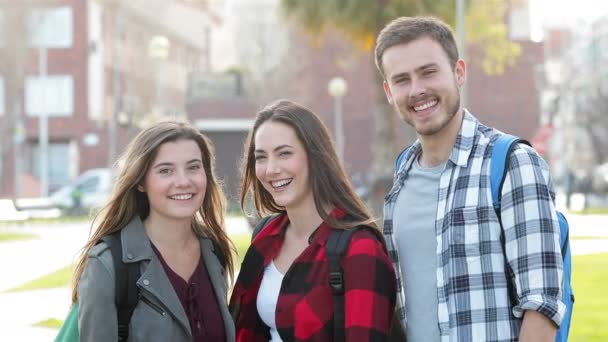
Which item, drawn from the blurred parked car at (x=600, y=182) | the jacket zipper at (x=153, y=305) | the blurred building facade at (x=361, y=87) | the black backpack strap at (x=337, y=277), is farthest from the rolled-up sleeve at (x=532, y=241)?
the blurred building facade at (x=361, y=87)

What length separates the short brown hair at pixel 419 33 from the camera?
385 centimetres

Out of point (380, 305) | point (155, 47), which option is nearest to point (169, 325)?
point (380, 305)

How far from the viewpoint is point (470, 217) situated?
11.7ft

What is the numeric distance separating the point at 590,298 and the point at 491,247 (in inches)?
399

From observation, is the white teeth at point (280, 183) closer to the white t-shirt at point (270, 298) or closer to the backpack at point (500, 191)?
the white t-shirt at point (270, 298)

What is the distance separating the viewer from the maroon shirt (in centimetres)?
433

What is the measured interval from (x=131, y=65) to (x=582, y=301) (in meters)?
49.7

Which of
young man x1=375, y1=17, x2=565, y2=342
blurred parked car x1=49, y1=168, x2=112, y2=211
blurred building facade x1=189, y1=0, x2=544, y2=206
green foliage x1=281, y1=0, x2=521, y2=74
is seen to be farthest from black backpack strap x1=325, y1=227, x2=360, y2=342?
blurred building facade x1=189, y1=0, x2=544, y2=206

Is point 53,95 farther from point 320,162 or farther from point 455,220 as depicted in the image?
point 455,220

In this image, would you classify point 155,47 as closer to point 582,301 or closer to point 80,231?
point 80,231

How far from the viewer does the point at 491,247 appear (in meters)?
3.52

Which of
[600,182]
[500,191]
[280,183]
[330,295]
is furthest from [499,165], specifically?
[600,182]

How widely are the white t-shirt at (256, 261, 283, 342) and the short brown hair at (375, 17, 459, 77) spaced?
1.00 meters

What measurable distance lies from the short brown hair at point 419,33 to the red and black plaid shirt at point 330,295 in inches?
29.0
